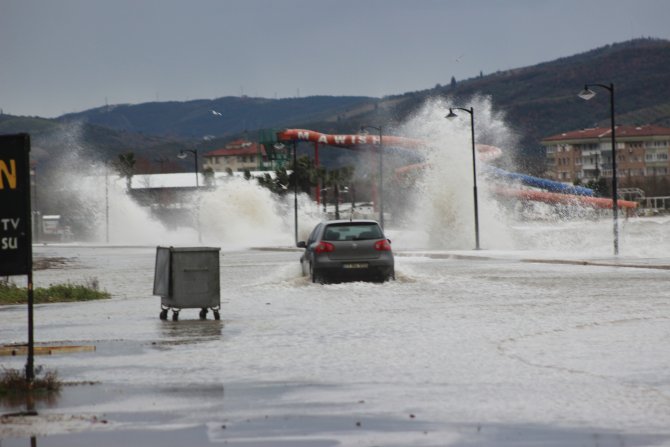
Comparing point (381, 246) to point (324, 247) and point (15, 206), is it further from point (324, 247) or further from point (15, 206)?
point (15, 206)

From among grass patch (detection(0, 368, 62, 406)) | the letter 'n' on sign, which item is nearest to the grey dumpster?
grass patch (detection(0, 368, 62, 406))

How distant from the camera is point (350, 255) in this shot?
30031mm

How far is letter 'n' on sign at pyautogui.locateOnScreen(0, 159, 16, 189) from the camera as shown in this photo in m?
12.2

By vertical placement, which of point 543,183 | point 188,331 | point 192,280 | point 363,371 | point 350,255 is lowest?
point 363,371

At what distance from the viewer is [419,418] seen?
10.1 meters

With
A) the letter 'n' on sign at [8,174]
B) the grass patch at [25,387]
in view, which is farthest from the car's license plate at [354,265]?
the letter 'n' on sign at [8,174]

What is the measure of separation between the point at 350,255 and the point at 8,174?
18158 mm

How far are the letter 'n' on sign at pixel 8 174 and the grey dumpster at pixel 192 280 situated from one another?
8.80 meters

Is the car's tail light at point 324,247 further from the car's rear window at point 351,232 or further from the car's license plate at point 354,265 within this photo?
the car's license plate at point 354,265

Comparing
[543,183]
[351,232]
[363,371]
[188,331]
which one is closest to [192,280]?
[188,331]

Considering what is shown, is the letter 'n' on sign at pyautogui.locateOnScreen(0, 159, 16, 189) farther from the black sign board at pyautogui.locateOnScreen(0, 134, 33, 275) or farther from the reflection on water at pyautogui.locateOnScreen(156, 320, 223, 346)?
the reflection on water at pyautogui.locateOnScreen(156, 320, 223, 346)

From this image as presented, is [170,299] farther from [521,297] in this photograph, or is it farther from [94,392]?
[94,392]

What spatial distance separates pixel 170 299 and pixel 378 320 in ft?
11.5

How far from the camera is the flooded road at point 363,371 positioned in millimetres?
9586
